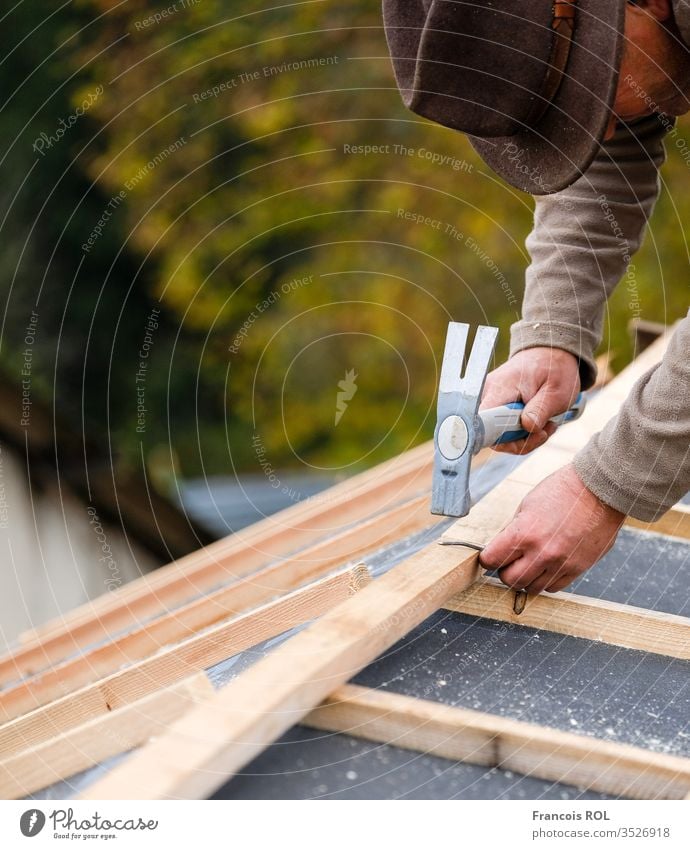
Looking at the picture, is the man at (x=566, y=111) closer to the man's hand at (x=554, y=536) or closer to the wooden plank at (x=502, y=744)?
the man's hand at (x=554, y=536)

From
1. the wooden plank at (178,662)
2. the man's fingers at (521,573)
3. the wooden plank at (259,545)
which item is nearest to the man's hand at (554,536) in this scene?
the man's fingers at (521,573)

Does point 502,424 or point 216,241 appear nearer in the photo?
point 502,424

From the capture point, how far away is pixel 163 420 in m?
11.2

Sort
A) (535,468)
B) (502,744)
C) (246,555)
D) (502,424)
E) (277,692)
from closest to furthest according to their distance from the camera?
(277,692)
(502,744)
(502,424)
(535,468)
(246,555)

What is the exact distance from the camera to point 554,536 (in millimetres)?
1920

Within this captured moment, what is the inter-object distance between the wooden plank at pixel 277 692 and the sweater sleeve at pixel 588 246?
0.89 m

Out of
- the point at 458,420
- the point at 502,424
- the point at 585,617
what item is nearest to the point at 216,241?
the point at 502,424

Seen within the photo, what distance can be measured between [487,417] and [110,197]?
8.86m

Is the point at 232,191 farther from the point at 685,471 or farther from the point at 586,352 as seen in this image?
the point at 685,471

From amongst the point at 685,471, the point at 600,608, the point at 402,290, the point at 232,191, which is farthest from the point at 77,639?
the point at 232,191

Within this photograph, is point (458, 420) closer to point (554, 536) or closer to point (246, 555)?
point (554, 536)

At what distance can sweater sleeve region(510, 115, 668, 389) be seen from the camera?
252cm

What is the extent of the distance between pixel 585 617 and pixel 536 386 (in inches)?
28.1

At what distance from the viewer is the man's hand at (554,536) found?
1926 millimetres
